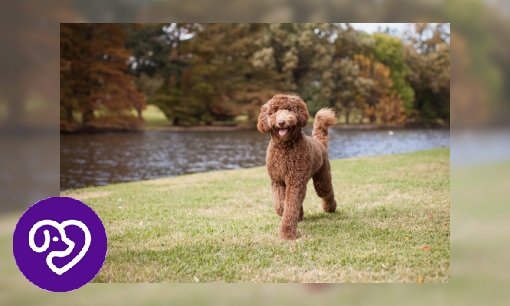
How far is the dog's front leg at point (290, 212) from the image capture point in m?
3.49

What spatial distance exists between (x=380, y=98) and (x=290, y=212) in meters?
11.7

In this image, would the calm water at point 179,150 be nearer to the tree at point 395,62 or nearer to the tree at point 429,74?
the tree at point 429,74

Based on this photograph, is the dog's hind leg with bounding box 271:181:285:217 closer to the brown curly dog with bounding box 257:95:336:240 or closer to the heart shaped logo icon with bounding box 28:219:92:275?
the brown curly dog with bounding box 257:95:336:240

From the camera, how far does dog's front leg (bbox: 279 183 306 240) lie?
349cm

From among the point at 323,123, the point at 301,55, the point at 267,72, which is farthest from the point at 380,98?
the point at 323,123

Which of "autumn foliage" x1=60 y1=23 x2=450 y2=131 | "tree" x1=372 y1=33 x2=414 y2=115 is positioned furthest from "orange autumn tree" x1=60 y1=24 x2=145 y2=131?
"tree" x1=372 y1=33 x2=414 y2=115

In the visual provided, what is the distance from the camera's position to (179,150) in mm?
11266

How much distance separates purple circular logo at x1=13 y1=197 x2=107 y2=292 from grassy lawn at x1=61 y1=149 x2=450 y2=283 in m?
0.17

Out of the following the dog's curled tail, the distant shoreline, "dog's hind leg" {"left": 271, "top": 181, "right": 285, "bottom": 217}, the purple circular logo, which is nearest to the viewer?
the purple circular logo

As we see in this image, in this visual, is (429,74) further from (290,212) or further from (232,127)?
(290,212)

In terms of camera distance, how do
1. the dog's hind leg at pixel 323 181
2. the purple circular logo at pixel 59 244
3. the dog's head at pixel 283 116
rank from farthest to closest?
1. the dog's hind leg at pixel 323 181
2. the dog's head at pixel 283 116
3. the purple circular logo at pixel 59 244

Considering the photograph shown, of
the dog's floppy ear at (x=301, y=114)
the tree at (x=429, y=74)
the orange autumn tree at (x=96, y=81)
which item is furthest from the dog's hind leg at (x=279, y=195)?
the tree at (x=429, y=74)

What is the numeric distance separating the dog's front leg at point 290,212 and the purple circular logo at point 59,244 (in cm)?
139

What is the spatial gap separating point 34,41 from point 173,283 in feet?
9.49
